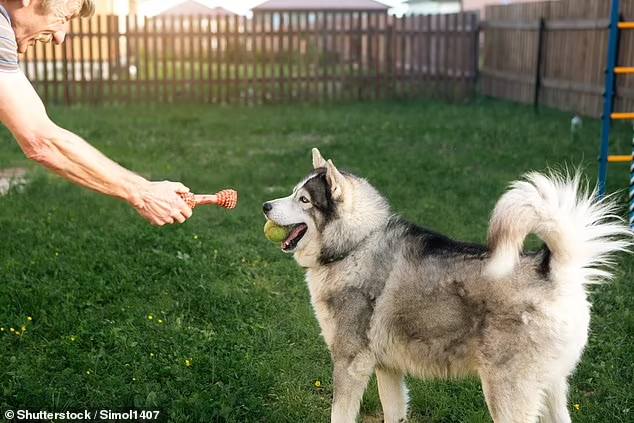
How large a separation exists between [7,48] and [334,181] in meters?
1.70

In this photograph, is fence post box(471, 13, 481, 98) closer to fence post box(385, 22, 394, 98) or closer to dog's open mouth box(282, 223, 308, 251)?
fence post box(385, 22, 394, 98)

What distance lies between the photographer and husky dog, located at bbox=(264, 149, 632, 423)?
3178 millimetres

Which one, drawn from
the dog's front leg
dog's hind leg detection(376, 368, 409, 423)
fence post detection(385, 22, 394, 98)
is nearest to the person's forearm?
the dog's front leg

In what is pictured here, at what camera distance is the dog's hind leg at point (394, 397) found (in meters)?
3.87

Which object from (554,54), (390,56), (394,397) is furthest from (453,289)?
(390,56)

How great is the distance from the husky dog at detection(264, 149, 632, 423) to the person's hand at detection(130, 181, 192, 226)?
767 millimetres

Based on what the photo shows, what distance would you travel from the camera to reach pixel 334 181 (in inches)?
149

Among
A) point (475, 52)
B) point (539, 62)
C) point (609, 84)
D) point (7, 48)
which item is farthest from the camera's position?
point (475, 52)

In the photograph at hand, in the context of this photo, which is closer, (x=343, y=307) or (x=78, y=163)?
(x=78, y=163)

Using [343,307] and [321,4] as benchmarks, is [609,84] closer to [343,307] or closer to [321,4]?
[343,307]

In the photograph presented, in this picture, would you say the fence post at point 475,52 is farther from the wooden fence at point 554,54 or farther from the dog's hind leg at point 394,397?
the dog's hind leg at point 394,397

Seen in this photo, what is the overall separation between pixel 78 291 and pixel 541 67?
1190cm

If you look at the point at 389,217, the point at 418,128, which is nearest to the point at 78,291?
the point at 389,217

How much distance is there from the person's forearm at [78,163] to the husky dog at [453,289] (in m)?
0.99
